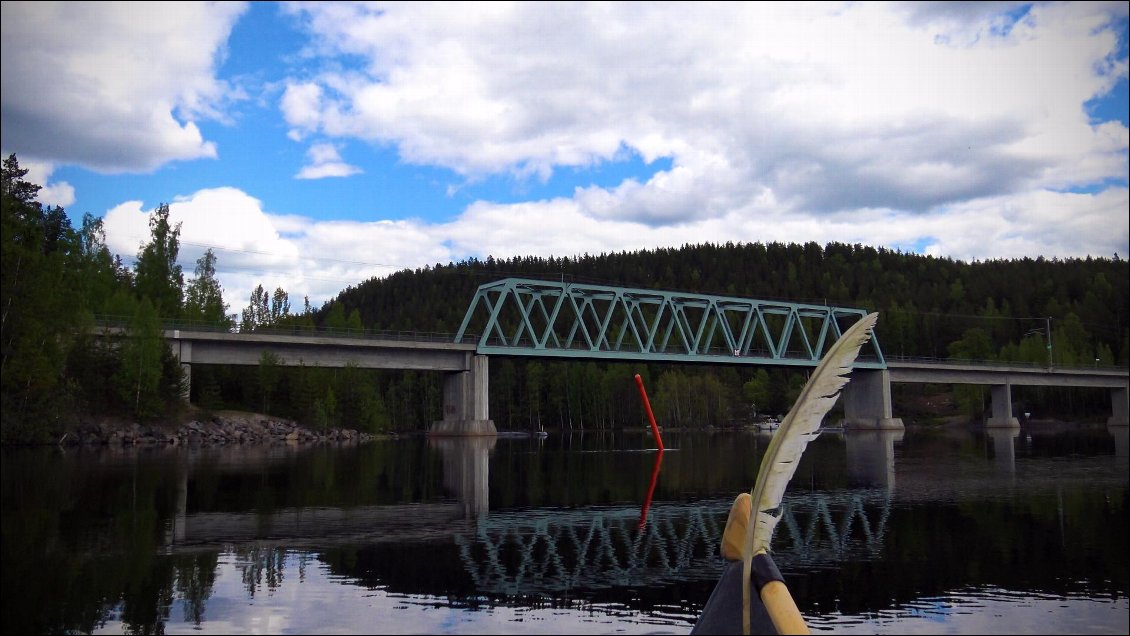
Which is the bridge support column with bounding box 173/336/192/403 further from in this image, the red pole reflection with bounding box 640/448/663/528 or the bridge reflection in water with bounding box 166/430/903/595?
the bridge reflection in water with bounding box 166/430/903/595

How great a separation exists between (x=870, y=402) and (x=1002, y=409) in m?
19.5

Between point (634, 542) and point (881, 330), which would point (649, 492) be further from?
point (881, 330)

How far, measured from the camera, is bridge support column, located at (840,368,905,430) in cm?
9825

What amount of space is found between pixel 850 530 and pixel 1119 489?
13.9m

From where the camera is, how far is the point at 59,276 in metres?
51.7

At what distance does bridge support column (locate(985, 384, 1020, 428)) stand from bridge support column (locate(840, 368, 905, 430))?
1567 centimetres

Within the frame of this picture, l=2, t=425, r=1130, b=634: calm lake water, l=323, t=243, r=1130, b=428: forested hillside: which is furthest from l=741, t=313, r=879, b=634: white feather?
l=323, t=243, r=1130, b=428: forested hillside

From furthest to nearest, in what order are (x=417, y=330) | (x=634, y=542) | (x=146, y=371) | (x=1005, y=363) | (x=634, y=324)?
(x=417, y=330) < (x=1005, y=363) < (x=634, y=324) < (x=146, y=371) < (x=634, y=542)

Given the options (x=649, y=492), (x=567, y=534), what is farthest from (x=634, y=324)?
(x=567, y=534)

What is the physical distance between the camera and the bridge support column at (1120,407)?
110m

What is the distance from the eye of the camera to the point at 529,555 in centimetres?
1516

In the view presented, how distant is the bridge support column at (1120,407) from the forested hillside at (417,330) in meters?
9.77

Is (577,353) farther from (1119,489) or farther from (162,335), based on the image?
(1119,489)

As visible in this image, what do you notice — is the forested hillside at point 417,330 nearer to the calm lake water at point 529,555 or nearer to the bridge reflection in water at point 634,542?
the calm lake water at point 529,555
